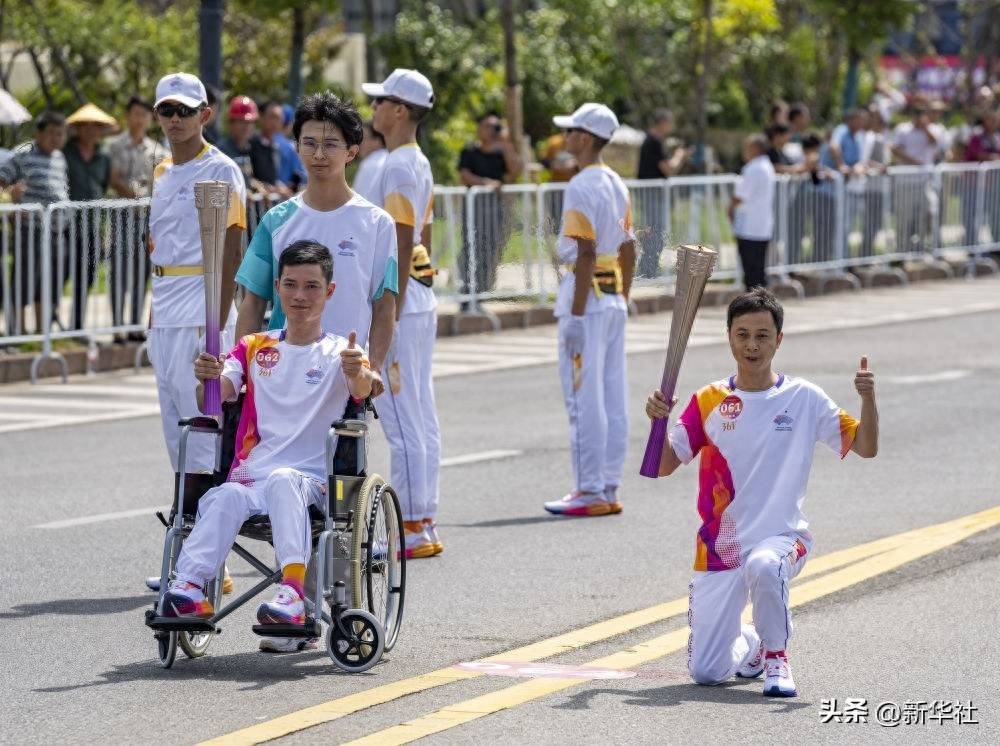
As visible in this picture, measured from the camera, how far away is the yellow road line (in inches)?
244

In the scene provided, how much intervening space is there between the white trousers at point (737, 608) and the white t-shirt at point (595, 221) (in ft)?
12.1

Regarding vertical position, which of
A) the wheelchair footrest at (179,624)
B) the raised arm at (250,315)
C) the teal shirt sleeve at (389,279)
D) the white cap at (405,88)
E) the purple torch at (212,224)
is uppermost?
the white cap at (405,88)

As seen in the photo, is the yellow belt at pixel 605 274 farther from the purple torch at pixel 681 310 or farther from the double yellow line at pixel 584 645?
the purple torch at pixel 681 310

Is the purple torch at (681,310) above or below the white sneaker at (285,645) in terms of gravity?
above

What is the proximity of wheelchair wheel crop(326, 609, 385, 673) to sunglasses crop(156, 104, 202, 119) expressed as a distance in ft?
8.13

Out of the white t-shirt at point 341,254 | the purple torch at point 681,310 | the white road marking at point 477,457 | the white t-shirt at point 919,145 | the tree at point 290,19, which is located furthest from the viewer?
the white t-shirt at point 919,145

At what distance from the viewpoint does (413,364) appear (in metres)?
9.22

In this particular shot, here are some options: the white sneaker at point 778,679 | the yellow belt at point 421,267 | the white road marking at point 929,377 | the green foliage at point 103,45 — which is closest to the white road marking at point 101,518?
the yellow belt at point 421,267

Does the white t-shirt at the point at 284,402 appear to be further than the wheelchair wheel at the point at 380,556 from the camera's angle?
Yes

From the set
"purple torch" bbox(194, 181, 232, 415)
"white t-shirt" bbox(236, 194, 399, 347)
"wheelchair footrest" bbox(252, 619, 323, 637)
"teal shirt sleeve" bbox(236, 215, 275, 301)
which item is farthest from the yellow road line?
"teal shirt sleeve" bbox(236, 215, 275, 301)

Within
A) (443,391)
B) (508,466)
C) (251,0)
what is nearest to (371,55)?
(251,0)

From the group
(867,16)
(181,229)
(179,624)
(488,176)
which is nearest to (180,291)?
(181,229)

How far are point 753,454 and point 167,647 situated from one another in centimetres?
193

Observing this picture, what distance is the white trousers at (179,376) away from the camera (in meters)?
8.61
